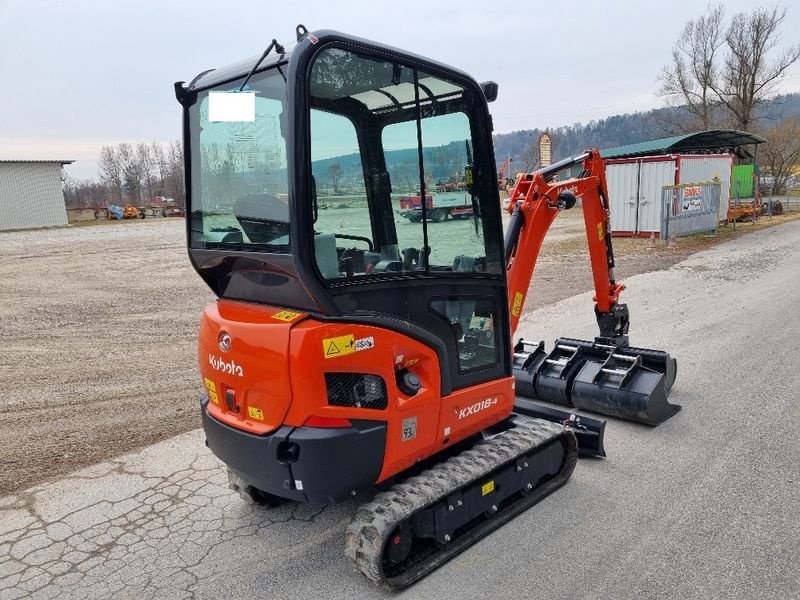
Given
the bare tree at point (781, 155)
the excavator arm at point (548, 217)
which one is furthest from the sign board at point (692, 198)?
the bare tree at point (781, 155)

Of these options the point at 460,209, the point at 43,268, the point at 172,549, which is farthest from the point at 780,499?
the point at 43,268

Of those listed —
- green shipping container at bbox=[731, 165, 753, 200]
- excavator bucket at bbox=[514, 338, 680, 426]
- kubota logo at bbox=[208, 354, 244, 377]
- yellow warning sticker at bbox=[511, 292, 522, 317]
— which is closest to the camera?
kubota logo at bbox=[208, 354, 244, 377]

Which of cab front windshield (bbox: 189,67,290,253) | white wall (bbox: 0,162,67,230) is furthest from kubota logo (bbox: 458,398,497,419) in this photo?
white wall (bbox: 0,162,67,230)

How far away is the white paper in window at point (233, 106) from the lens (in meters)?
2.94

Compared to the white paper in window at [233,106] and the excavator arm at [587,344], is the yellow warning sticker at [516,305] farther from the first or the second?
the white paper in window at [233,106]

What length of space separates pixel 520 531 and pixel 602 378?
6.92ft

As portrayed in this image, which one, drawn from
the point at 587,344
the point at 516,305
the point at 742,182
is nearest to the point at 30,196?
the point at 742,182

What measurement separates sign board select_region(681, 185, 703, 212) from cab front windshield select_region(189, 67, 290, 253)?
60.1 feet

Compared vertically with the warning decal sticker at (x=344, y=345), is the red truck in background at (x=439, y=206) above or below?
above

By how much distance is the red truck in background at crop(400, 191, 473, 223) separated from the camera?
3229 millimetres

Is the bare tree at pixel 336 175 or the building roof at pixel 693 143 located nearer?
the bare tree at pixel 336 175

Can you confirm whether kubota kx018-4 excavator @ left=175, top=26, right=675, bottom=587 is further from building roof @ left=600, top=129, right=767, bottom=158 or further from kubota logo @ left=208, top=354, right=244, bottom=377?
building roof @ left=600, top=129, right=767, bottom=158

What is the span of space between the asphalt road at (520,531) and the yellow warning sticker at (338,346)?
4.29 ft

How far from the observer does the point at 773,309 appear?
28.9ft
